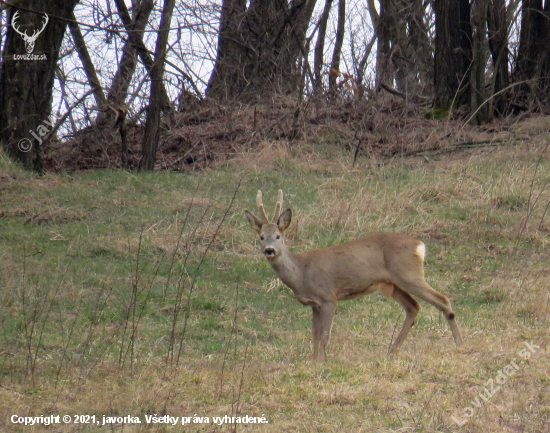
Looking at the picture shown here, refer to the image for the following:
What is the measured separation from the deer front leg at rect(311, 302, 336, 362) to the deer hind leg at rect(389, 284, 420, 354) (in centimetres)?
67

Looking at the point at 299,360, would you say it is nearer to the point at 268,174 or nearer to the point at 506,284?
the point at 506,284

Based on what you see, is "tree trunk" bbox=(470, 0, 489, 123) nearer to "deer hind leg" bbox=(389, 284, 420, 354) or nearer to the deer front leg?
"deer hind leg" bbox=(389, 284, 420, 354)

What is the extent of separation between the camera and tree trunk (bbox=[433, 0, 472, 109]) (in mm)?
16969

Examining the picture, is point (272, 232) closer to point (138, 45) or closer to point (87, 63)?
point (138, 45)

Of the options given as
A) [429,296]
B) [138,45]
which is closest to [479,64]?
[138,45]

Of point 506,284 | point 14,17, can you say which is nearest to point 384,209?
point 506,284

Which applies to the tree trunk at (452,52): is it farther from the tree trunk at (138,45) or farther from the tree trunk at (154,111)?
the tree trunk at (154,111)

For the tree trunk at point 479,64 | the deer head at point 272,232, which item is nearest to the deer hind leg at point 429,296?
the deer head at point 272,232

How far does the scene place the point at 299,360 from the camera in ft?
21.3

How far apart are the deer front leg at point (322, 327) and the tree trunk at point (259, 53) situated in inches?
482

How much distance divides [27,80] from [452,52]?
9.10m

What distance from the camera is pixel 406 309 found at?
282 inches

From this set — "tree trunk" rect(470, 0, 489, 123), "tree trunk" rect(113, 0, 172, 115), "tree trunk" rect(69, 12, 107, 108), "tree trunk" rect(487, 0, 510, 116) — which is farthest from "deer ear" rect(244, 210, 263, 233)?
"tree trunk" rect(69, 12, 107, 108)

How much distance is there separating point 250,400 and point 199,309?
10.4ft
